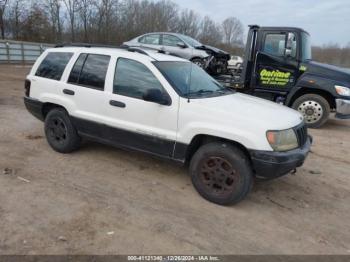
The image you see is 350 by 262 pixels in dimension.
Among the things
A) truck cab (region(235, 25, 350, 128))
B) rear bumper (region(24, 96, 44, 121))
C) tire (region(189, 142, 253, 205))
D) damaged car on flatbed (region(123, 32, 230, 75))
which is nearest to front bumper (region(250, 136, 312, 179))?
tire (region(189, 142, 253, 205))

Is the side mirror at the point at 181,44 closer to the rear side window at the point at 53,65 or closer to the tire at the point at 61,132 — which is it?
the rear side window at the point at 53,65

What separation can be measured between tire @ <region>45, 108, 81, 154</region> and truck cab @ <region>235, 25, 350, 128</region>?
17.6ft

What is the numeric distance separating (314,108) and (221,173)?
5.34 m

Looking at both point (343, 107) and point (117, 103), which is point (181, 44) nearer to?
point (343, 107)

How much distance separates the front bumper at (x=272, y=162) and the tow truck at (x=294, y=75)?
4912 millimetres

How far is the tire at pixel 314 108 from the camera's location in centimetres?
780

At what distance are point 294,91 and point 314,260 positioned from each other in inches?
236

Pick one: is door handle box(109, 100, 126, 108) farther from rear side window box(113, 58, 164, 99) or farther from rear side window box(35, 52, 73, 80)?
rear side window box(35, 52, 73, 80)

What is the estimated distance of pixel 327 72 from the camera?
7.76 m

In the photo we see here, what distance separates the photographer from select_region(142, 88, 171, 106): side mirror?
3838 mm

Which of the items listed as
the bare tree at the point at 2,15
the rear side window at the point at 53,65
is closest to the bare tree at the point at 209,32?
the bare tree at the point at 2,15

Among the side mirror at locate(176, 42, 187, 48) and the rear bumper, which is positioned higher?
the side mirror at locate(176, 42, 187, 48)

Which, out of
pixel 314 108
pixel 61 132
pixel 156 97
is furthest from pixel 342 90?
pixel 61 132

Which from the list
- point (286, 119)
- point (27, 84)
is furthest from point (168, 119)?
point (27, 84)
